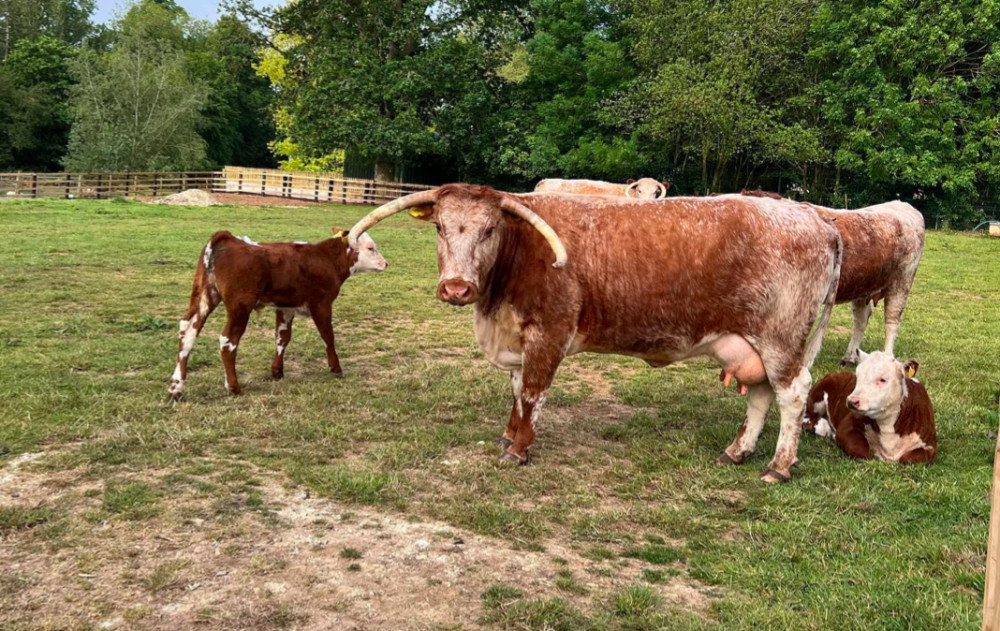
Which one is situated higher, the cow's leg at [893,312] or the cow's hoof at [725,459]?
the cow's leg at [893,312]

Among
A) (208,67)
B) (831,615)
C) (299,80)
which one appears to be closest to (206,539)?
(831,615)

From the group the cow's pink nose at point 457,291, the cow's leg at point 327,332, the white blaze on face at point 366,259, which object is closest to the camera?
the cow's pink nose at point 457,291

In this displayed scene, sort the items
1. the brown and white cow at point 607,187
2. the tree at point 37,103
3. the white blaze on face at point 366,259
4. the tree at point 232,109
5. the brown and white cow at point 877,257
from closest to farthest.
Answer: the brown and white cow at point 877,257 < the white blaze on face at point 366,259 < the brown and white cow at point 607,187 < the tree at point 37,103 < the tree at point 232,109

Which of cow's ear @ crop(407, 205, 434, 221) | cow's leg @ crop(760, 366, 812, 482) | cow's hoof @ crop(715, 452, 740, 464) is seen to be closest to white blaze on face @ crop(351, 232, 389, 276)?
cow's ear @ crop(407, 205, 434, 221)

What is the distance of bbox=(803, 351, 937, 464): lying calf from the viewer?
222 inches

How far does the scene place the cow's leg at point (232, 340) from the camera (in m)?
7.04

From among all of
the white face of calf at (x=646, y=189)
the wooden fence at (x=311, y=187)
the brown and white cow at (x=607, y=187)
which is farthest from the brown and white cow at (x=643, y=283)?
the wooden fence at (x=311, y=187)

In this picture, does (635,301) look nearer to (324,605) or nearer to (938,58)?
(324,605)

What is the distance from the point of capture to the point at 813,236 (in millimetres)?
5574

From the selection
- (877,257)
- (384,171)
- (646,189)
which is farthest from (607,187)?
(384,171)

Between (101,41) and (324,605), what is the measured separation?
79.2 metres

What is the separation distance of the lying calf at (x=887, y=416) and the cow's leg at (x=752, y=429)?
0.58 m

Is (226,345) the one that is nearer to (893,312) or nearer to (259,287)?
(259,287)

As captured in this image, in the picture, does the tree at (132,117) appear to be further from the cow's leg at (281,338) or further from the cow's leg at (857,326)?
the cow's leg at (857,326)
